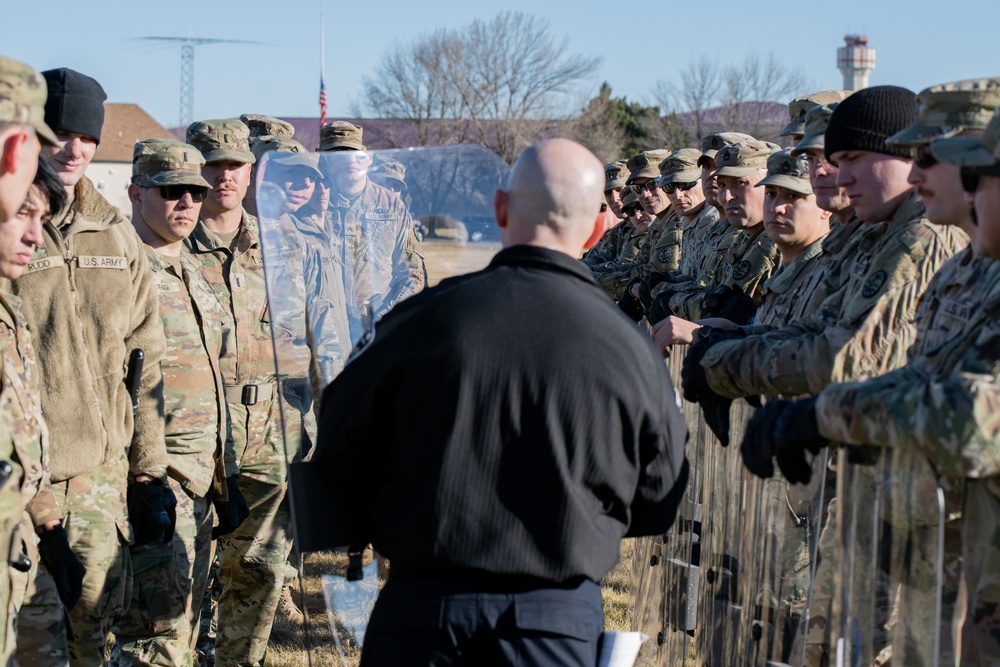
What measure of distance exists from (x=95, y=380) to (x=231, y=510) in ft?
3.76

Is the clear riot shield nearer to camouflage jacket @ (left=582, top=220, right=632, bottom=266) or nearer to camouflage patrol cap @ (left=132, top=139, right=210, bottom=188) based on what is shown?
camouflage patrol cap @ (left=132, top=139, right=210, bottom=188)

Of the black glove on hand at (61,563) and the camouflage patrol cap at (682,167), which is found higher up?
the camouflage patrol cap at (682,167)

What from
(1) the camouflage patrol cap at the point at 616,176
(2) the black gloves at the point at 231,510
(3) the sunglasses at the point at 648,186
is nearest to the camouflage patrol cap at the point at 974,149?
(2) the black gloves at the point at 231,510

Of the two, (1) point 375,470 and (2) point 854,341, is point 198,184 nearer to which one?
(1) point 375,470

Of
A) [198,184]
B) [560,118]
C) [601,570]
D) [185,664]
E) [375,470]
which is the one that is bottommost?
[185,664]

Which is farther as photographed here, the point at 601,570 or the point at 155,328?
the point at 155,328

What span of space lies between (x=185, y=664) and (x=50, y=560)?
1.22m

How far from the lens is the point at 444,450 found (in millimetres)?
2691

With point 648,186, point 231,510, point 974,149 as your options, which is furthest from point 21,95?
point 648,186

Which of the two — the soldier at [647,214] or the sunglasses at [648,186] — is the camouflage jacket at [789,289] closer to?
the soldier at [647,214]

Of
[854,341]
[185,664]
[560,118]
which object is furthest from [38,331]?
[560,118]

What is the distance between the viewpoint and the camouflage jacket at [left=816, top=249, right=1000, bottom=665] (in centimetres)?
248

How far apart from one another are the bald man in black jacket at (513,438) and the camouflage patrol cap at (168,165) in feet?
7.97

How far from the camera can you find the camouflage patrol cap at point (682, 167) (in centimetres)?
850
